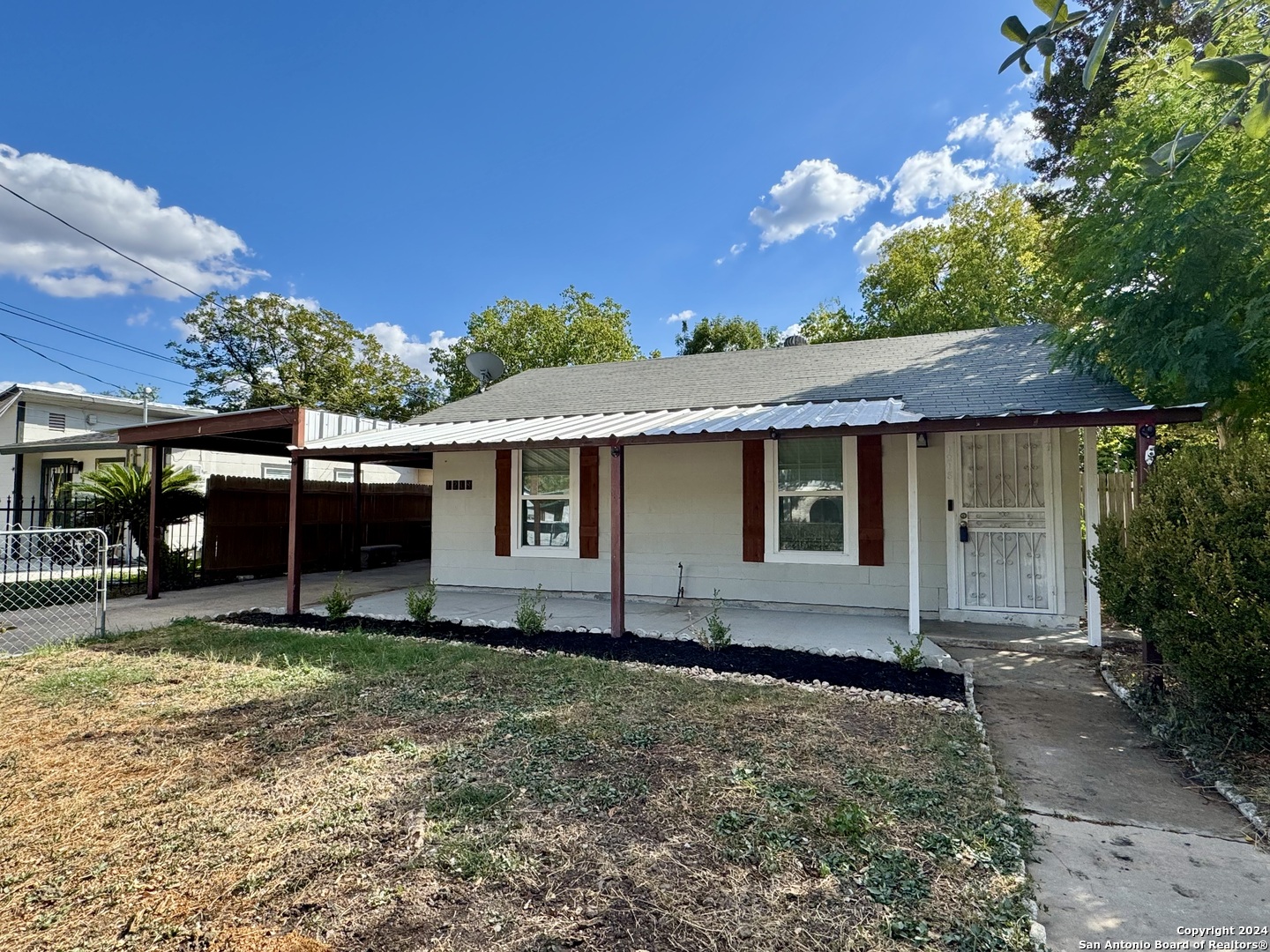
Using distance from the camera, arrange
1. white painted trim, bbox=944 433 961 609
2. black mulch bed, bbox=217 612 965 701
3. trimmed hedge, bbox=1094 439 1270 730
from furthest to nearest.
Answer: white painted trim, bbox=944 433 961 609 < black mulch bed, bbox=217 612 965 701 < trimmed hedge, bbox=1094 439 1270 730

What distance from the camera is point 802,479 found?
7586 millimetres


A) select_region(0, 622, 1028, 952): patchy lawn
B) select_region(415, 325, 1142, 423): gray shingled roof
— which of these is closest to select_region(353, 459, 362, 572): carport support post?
select_region(415, 325, 1142, 423): gray shingled roof

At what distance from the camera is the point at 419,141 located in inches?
514

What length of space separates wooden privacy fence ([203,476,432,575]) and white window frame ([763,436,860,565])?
271 inches

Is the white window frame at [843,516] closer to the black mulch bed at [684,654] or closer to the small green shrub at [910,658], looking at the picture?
the black mulch bed at [684,654]

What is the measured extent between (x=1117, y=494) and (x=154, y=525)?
13.3 m

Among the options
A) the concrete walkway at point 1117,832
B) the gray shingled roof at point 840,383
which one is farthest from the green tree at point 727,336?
the concrete walkway at point 1117,832

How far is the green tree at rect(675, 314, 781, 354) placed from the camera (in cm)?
2884

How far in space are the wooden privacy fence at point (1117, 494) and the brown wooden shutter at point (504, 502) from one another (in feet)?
25.1

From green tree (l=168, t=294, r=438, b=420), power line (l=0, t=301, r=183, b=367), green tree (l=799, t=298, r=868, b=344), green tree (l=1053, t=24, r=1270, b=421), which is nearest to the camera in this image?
green tree (l=1053, t=24, r=1270, b=421)

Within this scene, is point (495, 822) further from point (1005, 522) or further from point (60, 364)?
point (60, 364)

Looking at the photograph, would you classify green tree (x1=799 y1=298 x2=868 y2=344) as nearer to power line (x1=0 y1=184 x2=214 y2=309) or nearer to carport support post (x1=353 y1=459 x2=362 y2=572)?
carport support post (x1=353 y1=459 x2=362 y2=572)

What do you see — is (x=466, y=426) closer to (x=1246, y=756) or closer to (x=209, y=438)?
(x=209, y=438)

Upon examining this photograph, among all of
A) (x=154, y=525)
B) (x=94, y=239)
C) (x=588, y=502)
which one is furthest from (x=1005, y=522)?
(x=94, y=239)
